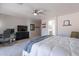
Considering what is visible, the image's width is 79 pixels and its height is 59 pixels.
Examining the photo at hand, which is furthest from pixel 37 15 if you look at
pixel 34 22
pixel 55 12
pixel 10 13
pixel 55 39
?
pixel 55 39

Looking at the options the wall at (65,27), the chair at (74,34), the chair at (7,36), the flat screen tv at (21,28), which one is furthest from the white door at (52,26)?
the chair at (7,36)

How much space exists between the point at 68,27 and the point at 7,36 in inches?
42.2

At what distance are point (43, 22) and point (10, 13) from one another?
59 centimetres

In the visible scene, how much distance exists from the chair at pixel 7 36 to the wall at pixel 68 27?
2.80 ft

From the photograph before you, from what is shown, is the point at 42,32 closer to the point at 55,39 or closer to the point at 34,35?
the point at 34,35

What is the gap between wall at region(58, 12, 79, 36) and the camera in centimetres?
133

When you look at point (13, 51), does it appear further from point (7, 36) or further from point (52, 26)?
point (52, 26)

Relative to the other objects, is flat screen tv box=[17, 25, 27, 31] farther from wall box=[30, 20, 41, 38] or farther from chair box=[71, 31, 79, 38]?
chair box=[71, 31, 79, 38]

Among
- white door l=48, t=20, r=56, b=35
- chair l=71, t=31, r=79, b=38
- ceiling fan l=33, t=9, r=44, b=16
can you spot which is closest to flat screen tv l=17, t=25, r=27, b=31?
ceiling fan l=33, t=9, r=44, b=16

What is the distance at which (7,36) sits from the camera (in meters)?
1.35

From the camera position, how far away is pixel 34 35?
4.98ft

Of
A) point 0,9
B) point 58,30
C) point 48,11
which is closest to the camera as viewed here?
point 0,9

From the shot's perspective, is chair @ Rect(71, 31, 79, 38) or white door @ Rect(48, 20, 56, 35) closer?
chair @ Rect(71, 31, 79, 38)

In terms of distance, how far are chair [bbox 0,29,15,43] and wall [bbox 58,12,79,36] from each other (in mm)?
853
